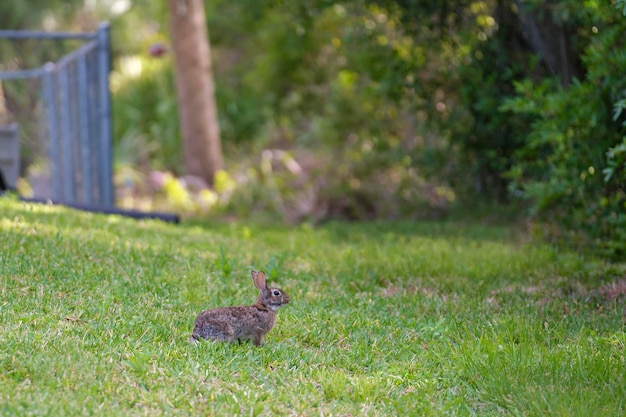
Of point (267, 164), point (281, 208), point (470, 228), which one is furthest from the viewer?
point (267, 164)

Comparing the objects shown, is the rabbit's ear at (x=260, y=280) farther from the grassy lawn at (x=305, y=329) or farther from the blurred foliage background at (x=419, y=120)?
the blurred foliage background at (x=419, y=120)

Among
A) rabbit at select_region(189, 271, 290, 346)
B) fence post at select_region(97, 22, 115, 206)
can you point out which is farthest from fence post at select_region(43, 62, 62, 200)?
rabbit at select_region(189, 271, 290, 346)

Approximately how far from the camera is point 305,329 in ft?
20.0

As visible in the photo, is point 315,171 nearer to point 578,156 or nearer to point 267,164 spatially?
point 267,164

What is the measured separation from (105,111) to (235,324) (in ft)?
26.1

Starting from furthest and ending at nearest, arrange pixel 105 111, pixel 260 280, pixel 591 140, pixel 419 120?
pixel 419 120
pixel 105 111
pixel 591 140
pixel 260 280

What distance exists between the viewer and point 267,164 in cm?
1653

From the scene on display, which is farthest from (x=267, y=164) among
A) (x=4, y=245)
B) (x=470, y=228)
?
(x=4, y=245)

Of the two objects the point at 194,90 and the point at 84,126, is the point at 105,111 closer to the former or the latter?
the point at 84,126

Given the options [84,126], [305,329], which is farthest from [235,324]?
[84,126]

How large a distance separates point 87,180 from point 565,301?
7.59 meters

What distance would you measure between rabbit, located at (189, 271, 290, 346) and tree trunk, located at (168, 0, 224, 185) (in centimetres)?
1224

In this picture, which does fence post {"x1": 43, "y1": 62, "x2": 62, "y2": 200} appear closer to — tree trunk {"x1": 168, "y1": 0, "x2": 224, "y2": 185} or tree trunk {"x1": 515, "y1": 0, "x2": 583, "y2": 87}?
tree trunk {"x1": 168, "y1": 0, "x2": 224, "y2": 185}

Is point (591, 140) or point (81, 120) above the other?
point (81, 120)
